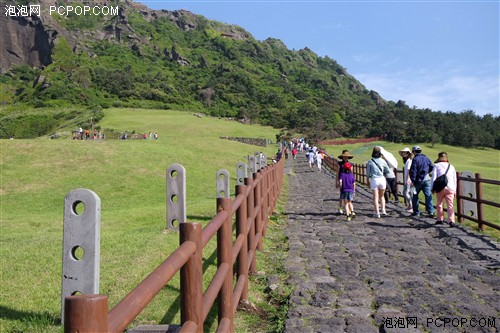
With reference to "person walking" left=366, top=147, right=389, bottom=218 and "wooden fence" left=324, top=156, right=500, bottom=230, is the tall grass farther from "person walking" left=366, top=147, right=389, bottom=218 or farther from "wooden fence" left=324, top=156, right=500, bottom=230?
"wooden fence" left=324, top=156, right=500, bottom=230

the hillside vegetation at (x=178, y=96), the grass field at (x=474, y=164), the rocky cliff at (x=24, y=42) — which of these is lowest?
the grass field at (x=474, y=164)

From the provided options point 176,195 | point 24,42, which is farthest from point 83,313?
point 24,42

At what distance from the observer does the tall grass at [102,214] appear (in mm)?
4707

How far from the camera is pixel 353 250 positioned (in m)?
7.77

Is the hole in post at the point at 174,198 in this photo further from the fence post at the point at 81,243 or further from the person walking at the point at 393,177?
the person walking at the point at 393,177

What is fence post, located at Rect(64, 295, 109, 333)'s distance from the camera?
125 cm

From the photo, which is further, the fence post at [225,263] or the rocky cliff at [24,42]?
the rocky cliff at [24,42]

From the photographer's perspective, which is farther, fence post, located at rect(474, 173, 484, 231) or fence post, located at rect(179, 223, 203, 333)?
fence post, located at rect(474, 173, 484, 231)

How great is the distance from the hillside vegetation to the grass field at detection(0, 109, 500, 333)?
50.5 m

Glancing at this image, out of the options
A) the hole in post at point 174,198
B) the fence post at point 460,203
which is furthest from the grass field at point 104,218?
the fence post at point 460,203

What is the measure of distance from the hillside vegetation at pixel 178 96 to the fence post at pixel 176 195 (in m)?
66.2

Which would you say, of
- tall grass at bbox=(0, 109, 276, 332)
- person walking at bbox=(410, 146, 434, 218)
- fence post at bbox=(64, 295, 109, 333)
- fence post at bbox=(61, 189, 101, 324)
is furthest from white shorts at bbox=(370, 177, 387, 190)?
fence post at bbox=(64, 295, 109, 333)

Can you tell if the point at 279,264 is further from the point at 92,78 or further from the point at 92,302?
the point at 92,78

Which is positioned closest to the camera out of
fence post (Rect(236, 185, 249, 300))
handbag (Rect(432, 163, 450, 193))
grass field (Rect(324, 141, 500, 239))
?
fence post (Rect(236, 185, 249, 300))
